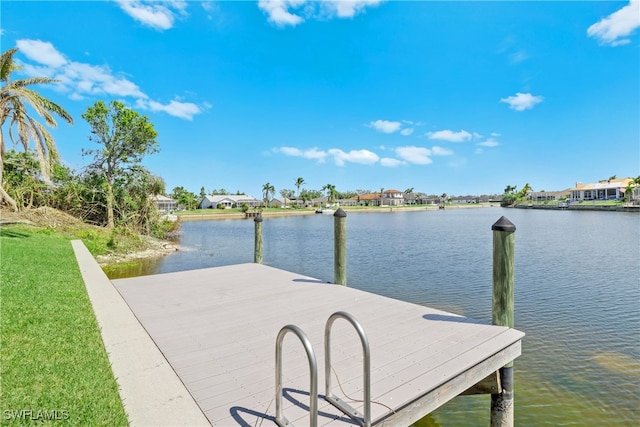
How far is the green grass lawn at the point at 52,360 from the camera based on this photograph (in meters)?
2.40

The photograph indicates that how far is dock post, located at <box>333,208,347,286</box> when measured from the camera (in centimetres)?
666

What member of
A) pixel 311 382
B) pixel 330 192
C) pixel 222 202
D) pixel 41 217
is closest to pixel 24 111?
pixel 41 217

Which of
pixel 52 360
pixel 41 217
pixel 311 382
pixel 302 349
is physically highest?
pixel 41 217

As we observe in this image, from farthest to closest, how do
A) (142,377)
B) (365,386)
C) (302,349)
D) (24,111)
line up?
(24,111) → (302,349) → (142,377) → (365,386)

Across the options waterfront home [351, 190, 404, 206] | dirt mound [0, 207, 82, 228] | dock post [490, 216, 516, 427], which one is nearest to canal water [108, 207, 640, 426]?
dock post [490, 216, 516, 427]

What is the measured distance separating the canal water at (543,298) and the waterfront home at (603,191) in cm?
8349

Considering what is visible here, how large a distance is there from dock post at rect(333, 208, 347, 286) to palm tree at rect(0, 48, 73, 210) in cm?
1080

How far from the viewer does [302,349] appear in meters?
3.69

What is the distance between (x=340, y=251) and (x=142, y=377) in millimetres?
4328

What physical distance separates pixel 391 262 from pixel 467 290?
539 centimetres

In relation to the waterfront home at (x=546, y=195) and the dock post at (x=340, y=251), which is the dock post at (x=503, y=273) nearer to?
the dock post at (x=340, y=251)

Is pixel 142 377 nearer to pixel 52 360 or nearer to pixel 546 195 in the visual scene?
pixel 52 360

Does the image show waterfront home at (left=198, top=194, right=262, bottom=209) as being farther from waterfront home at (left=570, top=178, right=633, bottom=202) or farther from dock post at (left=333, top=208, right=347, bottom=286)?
waterfront home at (left=570, top=178, right=633, bottom=202)

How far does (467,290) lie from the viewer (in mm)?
10586
